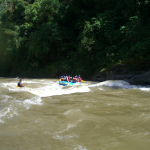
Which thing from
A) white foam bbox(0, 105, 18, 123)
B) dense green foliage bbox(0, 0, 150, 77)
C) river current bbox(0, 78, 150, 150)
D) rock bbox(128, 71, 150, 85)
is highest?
dense green foliage bbox(0, 0, 150, 77)

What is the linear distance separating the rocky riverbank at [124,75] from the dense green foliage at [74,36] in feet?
2.06

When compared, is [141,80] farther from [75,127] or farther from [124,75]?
[75,127]

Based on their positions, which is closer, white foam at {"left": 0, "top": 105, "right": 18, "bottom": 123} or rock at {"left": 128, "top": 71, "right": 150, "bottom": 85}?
white foam at {"left": 0, "top": 105, "right": 18, "bottom": 123}

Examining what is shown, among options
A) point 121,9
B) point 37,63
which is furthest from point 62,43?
point 121,9

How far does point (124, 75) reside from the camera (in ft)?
39.1

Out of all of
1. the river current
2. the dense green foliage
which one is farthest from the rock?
the river current

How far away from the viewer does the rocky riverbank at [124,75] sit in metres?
10.3

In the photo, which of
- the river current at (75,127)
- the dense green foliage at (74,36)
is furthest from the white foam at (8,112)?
the dense green foliage at (74,36)

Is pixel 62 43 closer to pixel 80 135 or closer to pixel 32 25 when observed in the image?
pixel 32 25

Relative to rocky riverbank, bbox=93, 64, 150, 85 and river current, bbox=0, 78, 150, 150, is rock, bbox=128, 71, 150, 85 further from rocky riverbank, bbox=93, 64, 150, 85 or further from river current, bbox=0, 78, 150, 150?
river current, bbox=0, 78, 150, 150

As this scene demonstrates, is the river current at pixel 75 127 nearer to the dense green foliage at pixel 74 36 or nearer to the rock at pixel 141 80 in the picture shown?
the rock at pixel 141 80

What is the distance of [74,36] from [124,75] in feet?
31.6

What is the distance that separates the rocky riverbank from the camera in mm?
10348

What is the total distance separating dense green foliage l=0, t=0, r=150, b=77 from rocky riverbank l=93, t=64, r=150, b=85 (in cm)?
63
